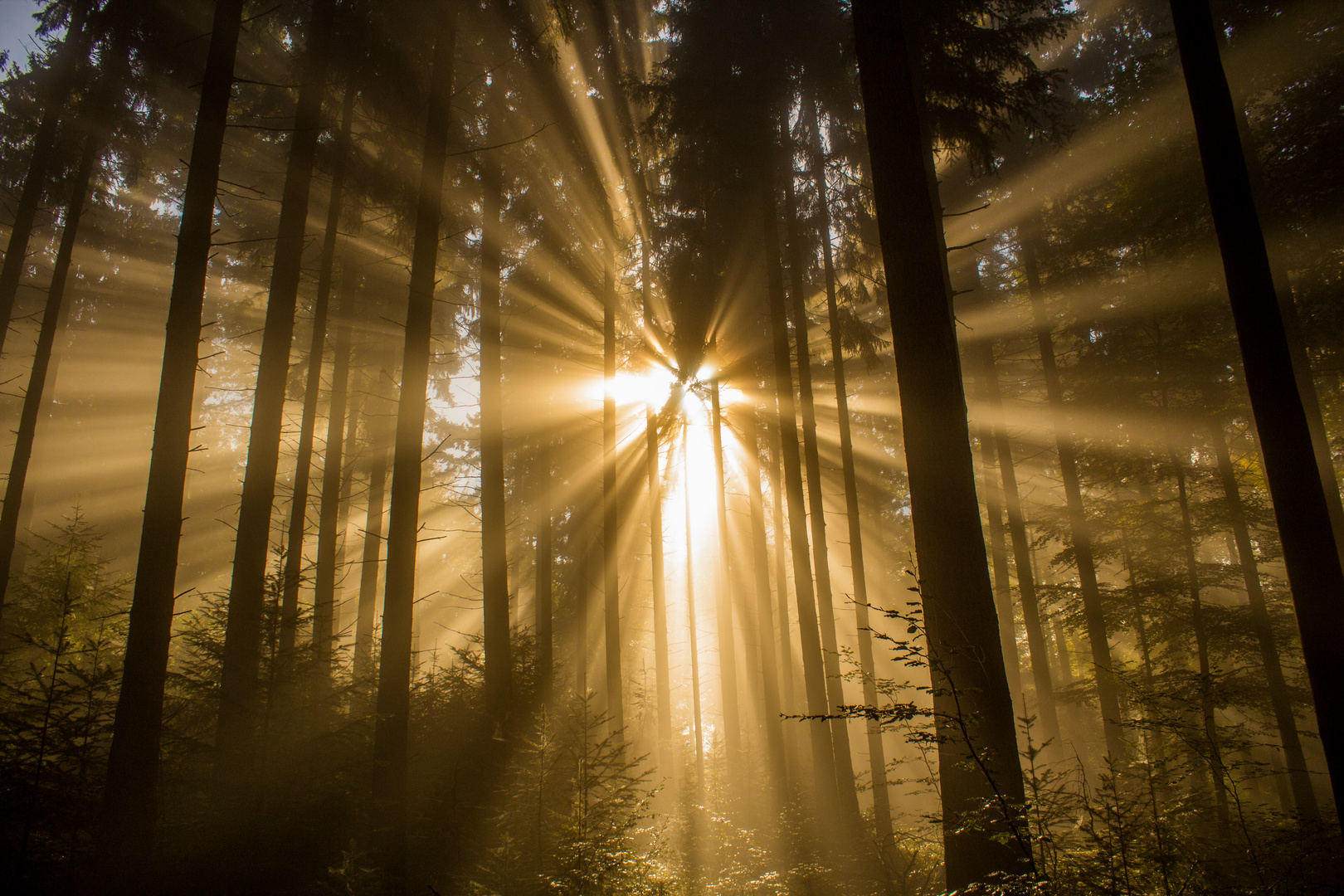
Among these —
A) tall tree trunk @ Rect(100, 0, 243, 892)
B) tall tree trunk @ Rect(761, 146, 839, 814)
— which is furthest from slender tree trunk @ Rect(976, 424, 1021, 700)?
tall tree trunk @ Rect(100, 0, 243, 892)

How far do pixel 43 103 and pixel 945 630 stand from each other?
20015 mm

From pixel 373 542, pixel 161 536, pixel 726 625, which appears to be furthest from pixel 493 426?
pixel 726 625

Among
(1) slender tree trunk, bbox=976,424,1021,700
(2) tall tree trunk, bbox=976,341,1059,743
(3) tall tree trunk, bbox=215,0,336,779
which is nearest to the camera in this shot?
(3) tall tree trunk, bbox=215,0,336,779

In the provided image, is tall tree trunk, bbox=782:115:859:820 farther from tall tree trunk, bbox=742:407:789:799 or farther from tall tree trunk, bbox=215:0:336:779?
tall tree trunk, bbox=215:0:336:779

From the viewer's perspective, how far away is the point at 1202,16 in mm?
5145

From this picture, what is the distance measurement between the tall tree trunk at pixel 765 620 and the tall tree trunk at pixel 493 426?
22.6 ft

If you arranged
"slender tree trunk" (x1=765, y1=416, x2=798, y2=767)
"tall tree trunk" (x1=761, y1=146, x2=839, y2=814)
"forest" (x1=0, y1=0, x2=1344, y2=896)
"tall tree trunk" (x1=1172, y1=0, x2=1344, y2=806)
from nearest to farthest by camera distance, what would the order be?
"tall tree trunk" (x1=1172, y1=0, x2=1344, y2=806) → "forest" (x1=0, y1=0, x2=1344, y2=896) → "tall tree trunk" (x1=761, y1=146, x2=839, y2=814) → "slender tree trunk" (x1=765, y1=416, x2=798, y2=767)

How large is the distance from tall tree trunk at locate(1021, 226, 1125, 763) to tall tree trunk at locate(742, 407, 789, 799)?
637 cm

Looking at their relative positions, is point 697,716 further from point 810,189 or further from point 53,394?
point 53,394

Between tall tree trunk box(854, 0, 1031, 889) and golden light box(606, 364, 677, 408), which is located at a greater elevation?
golden light box(606, 364, 677, 408)

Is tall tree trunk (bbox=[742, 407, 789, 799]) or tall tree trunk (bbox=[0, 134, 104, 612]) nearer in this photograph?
tall tree trunk (bbox=[0, 134, 104, 612])

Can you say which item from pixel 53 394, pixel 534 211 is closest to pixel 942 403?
pixel 534 211

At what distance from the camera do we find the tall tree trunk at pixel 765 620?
13.0m

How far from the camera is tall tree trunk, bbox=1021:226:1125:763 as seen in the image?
10016 millimetres
